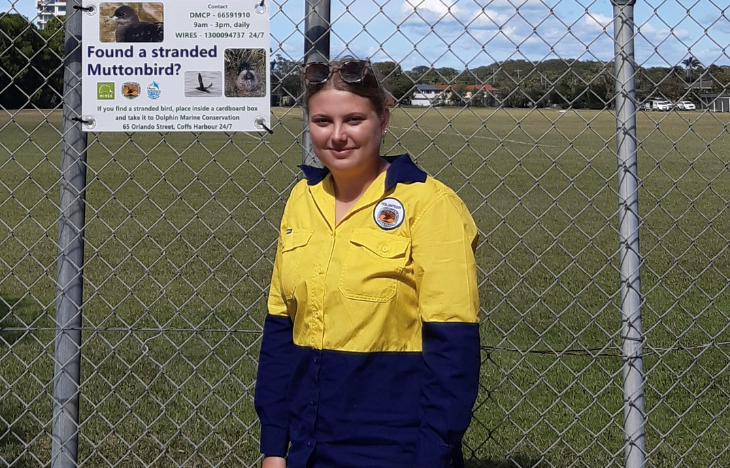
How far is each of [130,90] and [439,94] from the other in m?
1.08

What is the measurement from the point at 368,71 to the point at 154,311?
16.0 feet

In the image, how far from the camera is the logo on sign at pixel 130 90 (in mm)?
2777

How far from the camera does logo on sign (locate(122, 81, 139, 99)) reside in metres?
2.78

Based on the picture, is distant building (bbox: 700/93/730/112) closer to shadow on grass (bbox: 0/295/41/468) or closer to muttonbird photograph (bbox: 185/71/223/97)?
muttonbird photograph (bbox: 185/71/223/97)

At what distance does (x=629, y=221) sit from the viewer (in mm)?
2961

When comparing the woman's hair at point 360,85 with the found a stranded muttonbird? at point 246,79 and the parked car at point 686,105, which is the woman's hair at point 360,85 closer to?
the found a stranded muttonbird? at point 246,79

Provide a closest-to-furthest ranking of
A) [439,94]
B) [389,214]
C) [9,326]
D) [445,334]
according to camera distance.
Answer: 1. [445,334]
2. [389,214]
3. [439,94]
4. [9,326]

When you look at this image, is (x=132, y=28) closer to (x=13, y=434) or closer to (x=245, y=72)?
(x=245, y=72)

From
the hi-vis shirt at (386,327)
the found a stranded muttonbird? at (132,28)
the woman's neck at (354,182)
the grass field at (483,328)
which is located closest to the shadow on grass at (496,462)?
the grass field at (483,328)

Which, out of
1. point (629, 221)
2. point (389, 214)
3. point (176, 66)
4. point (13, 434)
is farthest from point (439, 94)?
point (13, 434)

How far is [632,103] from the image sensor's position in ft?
9.70

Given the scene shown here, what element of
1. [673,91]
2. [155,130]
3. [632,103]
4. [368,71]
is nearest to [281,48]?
[155,130]

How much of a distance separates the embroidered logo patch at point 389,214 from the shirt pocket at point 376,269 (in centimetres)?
3

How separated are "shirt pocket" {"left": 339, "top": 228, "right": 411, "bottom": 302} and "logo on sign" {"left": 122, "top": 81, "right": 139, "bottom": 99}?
1.10 meters
